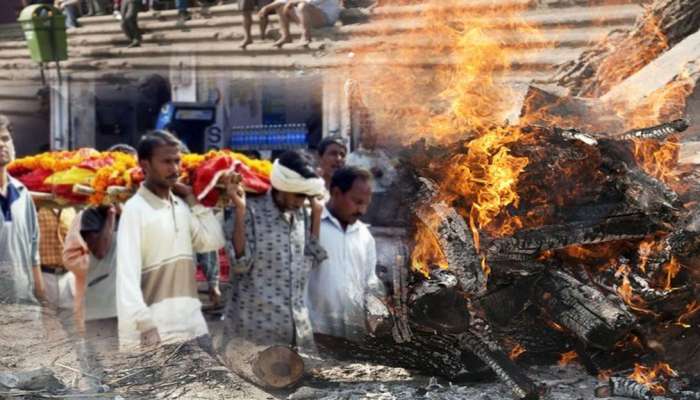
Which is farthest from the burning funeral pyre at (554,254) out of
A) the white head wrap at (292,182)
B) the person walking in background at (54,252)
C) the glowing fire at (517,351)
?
the person walking in background at (54,252)

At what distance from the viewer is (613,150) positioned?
460 centimetres

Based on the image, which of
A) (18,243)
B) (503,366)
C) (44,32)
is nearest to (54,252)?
(18,243)

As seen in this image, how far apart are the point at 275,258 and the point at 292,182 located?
463 millimetres

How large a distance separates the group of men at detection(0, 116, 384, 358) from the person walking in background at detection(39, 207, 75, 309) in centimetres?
142

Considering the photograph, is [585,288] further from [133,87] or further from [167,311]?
[133,87]

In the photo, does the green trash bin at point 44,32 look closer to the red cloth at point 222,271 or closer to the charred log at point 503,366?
the red cloth at point 222,271

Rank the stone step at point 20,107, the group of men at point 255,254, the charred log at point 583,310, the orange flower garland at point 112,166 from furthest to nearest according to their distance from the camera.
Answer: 1. the stone step at point 20,107
2. the orange flower garland at point 112,166
3. the group of men at point 255,254
4. the charred log at point 583,310

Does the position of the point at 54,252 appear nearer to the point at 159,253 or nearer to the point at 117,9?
the point at 159,253

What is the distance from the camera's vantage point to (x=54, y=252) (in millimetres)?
6676

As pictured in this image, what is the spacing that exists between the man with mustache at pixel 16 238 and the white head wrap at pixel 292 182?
2.08m

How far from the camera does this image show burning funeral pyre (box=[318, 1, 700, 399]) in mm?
4473

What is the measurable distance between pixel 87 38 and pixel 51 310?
10.7 ft

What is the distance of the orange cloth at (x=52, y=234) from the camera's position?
664 centimetres

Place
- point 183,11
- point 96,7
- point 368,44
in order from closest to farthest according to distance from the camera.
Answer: point 368,44
point 183,11
point 96,7
